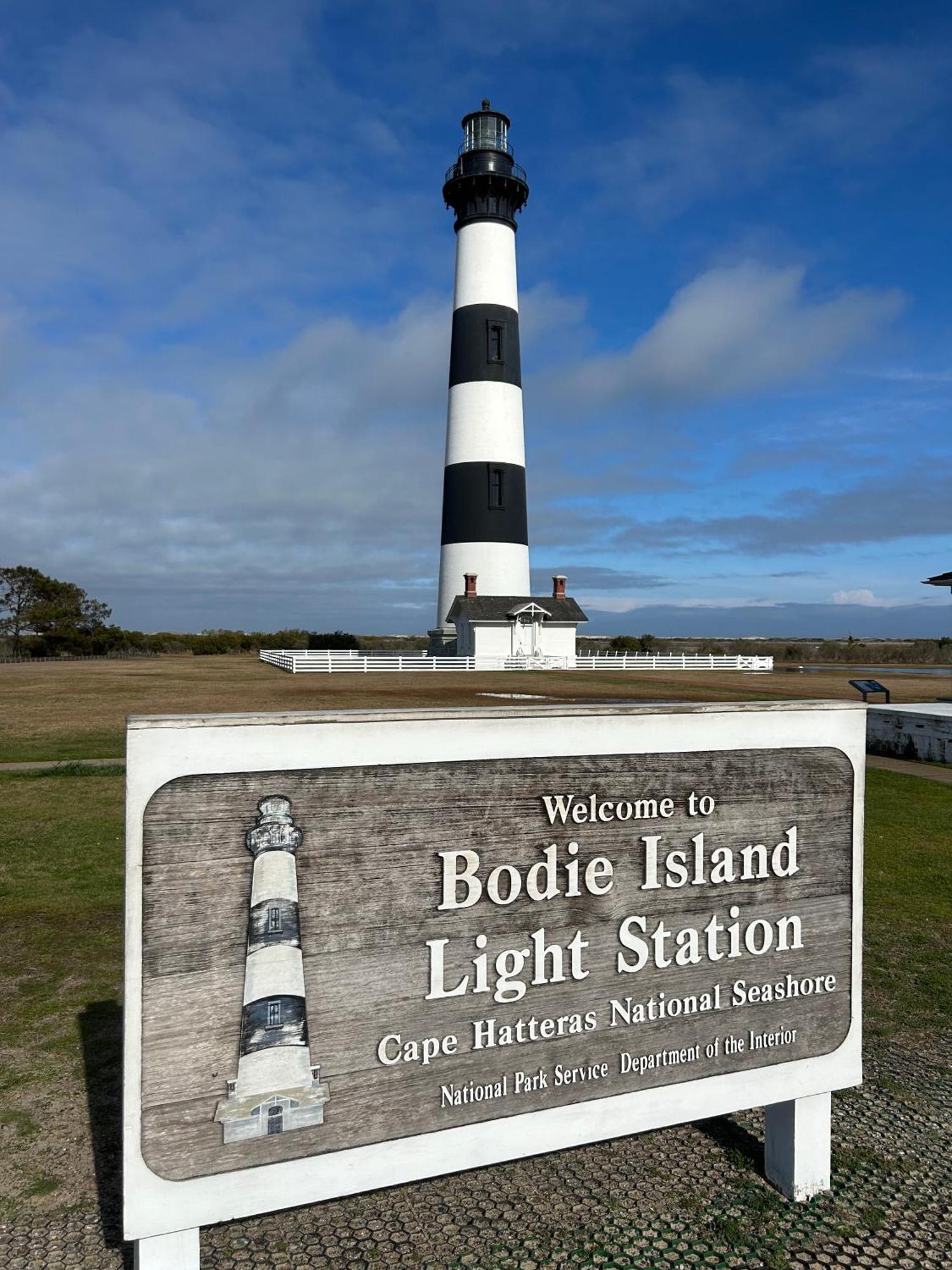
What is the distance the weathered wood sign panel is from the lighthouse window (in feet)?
104

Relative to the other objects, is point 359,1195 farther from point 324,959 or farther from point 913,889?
point 913,889

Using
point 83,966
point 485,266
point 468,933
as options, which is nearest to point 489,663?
point 485,266

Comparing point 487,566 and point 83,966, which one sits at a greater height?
point 487,566

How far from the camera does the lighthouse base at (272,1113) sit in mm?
2318

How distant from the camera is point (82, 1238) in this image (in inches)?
107

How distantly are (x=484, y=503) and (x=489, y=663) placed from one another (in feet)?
22.9

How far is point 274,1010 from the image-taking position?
2.36 meters

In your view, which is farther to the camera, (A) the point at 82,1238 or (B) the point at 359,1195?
(B) the point at 359,1195

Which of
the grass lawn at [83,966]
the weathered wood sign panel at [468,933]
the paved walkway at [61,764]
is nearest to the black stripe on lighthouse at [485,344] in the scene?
the paved walkway at [61,764]

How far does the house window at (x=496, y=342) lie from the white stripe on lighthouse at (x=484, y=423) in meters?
1.04

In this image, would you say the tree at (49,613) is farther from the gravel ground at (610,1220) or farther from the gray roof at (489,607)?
the gravel ground at (610,1220)

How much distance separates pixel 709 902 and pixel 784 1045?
0.64 meters

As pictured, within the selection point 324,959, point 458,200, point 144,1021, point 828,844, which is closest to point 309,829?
point 324,959

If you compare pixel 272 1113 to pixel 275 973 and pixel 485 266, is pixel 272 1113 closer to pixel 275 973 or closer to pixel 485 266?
pixel 275 973
